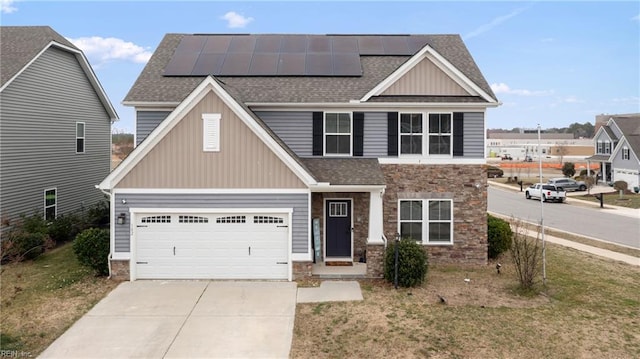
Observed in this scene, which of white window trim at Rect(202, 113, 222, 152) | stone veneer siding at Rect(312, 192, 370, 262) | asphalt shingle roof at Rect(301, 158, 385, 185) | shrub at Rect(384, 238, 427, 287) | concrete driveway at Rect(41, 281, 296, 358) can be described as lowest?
concrete driveway at Rect(41, 281, 296, 358)

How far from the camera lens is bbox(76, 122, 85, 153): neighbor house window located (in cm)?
2061

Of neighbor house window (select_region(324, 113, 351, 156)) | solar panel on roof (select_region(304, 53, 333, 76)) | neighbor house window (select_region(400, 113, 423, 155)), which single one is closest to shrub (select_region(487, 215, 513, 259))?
neighbor house window (select_region(400, 113, 423, 155))

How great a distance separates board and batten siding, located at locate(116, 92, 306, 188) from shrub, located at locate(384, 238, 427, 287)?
3.37 meters

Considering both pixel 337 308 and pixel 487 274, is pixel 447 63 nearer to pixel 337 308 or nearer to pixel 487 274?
pixel 487 274

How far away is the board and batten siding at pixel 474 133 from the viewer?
14.0 meters

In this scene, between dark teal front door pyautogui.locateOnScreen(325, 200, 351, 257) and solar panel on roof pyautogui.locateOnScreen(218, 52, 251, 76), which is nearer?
dark teal front door pyautogui.locateOnScreen(325, 200, 351, 257)

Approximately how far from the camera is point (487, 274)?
13234 mm

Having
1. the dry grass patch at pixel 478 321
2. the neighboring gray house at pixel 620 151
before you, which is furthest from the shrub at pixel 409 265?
the neighboring gray house at pixel 620 151

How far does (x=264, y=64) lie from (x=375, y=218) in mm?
7677

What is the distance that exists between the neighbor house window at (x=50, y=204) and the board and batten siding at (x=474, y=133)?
1757 centimetres

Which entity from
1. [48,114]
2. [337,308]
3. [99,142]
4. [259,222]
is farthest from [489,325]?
[99,142]

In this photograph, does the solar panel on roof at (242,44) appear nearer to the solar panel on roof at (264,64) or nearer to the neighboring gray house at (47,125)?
the solar panel on roof at (264,64)

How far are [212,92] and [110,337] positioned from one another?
681 cm

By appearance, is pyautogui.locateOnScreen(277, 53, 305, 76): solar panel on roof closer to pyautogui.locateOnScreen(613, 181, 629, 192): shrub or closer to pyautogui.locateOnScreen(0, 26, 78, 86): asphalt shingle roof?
pyautogui.locateOnScreen(0, 26, 78, 86): asphalt shingle roof
